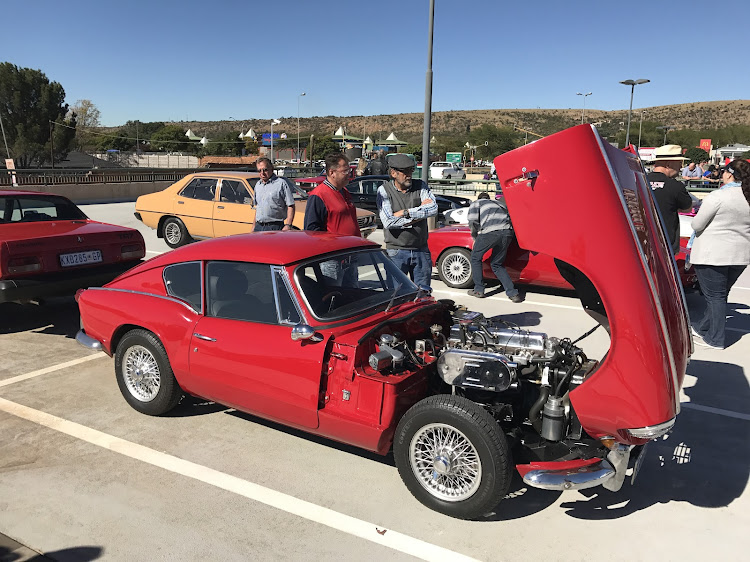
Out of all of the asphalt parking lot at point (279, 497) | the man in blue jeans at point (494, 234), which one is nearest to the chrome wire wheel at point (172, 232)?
the man in blue jeans at point (494, 234)

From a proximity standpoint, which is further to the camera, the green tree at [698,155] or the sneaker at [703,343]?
the green tree at [698,155]

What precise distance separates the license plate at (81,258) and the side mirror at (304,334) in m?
3.80

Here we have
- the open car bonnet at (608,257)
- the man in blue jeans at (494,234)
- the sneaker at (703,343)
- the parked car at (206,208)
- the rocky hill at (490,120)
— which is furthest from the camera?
the rocky hill at (490,120)

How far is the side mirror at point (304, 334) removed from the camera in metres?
3.29

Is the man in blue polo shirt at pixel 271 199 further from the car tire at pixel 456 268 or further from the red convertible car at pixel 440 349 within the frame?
the red convertible car at pixel 440 349

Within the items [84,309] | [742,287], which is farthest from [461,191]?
[84,309]

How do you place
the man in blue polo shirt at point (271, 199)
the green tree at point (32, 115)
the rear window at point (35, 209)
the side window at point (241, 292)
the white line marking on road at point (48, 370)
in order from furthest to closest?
the green tree at point (32, 115)
the man in blue polo shirt at point (271, 199)
the rear window at point (35, 209)
the white line marking on road at point (48, 370)
the side window at point (241, 292)

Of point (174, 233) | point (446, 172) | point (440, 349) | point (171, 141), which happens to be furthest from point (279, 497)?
point (171, 141)

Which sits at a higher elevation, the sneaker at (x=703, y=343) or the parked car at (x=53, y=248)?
the parked car at (x=53, y=248)

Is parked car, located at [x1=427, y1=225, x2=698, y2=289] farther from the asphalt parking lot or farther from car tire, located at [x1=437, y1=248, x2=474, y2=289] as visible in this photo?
the asphalt parking lot

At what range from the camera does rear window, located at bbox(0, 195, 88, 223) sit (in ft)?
20.7

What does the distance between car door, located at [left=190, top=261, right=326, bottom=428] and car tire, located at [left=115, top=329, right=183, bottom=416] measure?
33 cm

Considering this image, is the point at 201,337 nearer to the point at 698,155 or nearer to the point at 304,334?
the point at 304,334

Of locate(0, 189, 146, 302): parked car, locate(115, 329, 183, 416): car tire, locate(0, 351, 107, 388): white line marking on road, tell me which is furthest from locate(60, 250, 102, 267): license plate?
locate(115, 329, 183, 416): car tire
